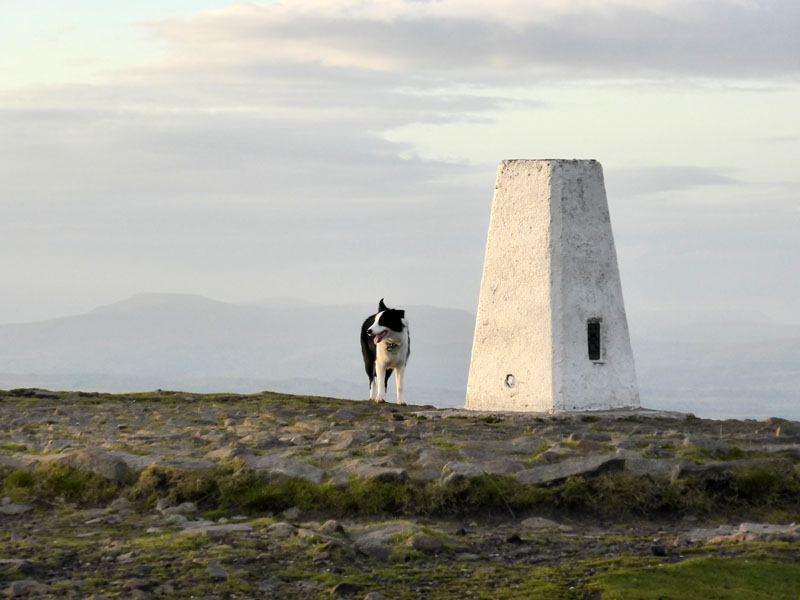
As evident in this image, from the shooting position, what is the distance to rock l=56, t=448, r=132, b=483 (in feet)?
50.6

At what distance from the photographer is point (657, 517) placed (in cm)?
1412

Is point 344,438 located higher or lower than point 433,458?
higher

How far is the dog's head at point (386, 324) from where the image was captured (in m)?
24.9

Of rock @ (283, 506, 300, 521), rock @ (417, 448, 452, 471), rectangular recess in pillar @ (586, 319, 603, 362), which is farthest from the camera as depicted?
rectangular recess in pillar @ (586, 319, 603, 362)

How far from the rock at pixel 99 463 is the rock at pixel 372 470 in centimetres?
316

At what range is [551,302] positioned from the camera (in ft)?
76.5

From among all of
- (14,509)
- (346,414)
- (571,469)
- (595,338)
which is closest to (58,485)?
(14,509)

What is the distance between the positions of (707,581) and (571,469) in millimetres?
4235

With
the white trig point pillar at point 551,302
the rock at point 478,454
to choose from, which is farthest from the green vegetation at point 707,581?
the white trig point pillar at point 551,302

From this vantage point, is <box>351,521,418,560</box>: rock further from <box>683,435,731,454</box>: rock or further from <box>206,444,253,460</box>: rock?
<box>683,435,731,454</box>: rock

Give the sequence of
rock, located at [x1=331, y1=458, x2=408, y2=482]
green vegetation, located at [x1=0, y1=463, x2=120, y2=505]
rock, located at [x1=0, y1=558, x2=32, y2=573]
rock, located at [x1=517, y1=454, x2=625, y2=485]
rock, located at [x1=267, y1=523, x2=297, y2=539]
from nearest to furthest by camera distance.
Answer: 1. rock, located at [x1=0, y1=558, x2=32, y2=573]
2. rock, located at [x1=267, y1=523, x2=297, y2=539]
3. rock, located at [x1=331, y1=458, x2=408, y2=482]
4. rock, located at [x1=517, y1=454, x2=625, y2=485]
5. green vegetation, located at [x1=0, y1=463, x2=120, y2=505]

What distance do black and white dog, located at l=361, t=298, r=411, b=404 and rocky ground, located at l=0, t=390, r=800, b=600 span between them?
4509mm

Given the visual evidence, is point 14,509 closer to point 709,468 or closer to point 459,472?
point 459,472

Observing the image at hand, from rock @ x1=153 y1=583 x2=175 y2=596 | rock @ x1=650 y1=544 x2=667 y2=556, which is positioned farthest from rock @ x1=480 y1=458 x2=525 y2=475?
rock @ x1=153 y1=583 x2=175 y2=596
